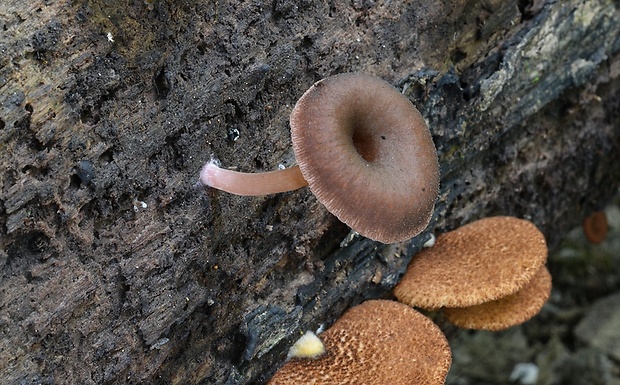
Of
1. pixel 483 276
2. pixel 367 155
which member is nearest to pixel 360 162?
pixel 367 155

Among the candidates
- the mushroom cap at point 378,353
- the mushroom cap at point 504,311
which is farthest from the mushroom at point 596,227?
the mushroom cap at point 378,353

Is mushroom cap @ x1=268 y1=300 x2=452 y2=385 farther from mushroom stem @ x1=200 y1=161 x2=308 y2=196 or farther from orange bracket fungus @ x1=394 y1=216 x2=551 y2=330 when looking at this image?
mushroom stem @ x1=200 y1=161 x2=308 y2=196

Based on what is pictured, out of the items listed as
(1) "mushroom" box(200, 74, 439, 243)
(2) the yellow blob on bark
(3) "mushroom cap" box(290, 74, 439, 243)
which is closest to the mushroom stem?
(1) "mushroom" box(200, 74, 439, 243)

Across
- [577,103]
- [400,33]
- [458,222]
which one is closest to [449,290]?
[458,222]

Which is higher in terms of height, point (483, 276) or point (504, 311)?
point (483, 276)

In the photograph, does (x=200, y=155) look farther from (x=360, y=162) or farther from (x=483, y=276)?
(x=483, y=276)

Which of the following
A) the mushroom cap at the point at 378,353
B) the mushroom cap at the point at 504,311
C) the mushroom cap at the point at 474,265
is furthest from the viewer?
the mushroom cap at the point at 504,311

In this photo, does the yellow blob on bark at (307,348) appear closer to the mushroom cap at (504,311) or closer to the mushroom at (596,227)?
the mushroom cap at (504,311)
